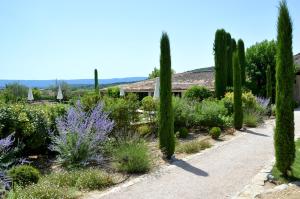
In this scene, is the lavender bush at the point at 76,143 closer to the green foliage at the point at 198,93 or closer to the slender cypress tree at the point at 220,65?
the green foliage at the point at 198,93

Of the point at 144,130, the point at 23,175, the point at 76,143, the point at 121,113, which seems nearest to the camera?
the point at 23,175

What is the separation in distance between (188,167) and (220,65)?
19081 mm

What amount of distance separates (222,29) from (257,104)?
9529 mm

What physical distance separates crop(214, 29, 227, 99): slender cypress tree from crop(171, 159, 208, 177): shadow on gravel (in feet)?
58.7

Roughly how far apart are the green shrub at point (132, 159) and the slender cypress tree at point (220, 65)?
736 inches

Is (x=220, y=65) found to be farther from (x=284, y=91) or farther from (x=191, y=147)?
(x=284, y=91)

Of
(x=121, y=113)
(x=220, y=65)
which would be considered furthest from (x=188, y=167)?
(x=220, y=65)

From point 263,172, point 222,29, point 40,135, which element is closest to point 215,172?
point 263,172

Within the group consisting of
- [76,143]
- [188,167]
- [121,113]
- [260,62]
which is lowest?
[188,167]

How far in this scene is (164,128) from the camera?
1043 cm

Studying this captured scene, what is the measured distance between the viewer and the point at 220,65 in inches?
1070

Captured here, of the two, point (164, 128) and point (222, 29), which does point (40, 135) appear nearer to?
point (164, 128)

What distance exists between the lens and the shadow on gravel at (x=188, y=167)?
332 inches

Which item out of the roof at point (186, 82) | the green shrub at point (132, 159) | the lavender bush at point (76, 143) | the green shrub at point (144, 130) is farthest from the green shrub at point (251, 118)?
the roof at point (186, 82)
